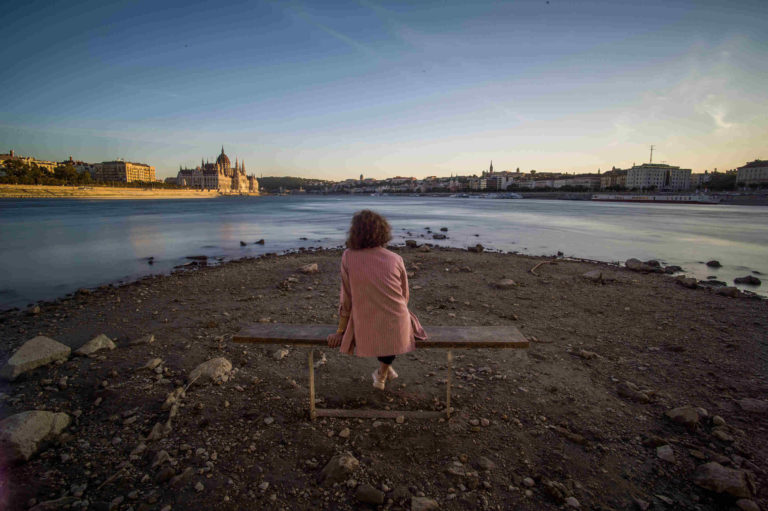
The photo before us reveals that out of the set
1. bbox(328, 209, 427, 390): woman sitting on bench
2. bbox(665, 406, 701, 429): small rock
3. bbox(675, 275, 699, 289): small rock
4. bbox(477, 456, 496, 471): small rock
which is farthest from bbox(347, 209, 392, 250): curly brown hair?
bbox(675, 275, 699, 289): small rock

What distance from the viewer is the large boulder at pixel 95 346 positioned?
14.8 ft

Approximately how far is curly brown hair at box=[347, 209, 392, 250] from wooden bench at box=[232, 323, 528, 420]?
92cm

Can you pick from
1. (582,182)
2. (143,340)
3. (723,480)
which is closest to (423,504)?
(723,480)

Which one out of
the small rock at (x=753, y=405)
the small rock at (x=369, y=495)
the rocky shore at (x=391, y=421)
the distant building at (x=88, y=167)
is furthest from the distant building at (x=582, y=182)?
the distant building at (x=88, y=167)

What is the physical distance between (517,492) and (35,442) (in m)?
3.67

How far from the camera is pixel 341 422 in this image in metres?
3.28

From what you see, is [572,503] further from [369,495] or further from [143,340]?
[143,340]

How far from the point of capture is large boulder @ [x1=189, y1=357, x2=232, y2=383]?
3.90m

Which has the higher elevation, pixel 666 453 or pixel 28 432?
pixel 28 432

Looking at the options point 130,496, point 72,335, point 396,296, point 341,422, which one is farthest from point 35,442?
point 72,335

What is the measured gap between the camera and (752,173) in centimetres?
11219

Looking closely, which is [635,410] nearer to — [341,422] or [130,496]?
[341,422]

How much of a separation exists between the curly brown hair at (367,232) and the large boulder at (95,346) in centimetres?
397

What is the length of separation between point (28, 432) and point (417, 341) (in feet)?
10.4
